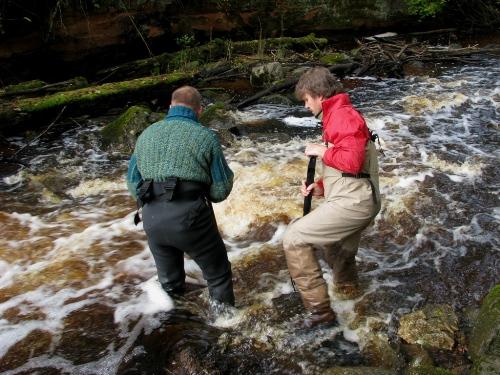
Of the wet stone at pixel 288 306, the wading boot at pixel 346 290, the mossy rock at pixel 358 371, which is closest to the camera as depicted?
the mossy rock at pixel 358 371

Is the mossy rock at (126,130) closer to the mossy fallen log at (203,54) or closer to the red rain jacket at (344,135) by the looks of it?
the mossy fallen log at (203,54)

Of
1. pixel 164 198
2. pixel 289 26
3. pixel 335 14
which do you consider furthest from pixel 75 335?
pixel 335 14

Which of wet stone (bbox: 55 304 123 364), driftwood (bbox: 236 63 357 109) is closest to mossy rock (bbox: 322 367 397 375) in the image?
wet stone (bbox: 55 304 123 364)

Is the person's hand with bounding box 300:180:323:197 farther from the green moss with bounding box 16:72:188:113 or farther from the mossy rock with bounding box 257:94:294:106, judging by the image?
the mossy rock with bounding box 257:94:294:106

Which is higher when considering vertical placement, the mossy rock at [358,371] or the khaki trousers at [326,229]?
the khaki trousers at [326,229]

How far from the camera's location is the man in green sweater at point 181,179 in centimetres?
373

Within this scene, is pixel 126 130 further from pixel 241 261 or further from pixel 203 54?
pixel 203 54

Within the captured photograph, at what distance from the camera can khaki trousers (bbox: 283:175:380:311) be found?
3.92 meters

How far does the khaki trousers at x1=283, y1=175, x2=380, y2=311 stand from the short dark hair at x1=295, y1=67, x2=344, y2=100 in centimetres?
69

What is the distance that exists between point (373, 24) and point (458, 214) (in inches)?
574

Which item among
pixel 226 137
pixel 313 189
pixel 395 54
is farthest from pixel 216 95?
pixel 313 189

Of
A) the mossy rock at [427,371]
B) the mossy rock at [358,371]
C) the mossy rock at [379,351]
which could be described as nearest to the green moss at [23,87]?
the mossy rock at [379,351]

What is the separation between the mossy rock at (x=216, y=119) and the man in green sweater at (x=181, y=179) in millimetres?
6246

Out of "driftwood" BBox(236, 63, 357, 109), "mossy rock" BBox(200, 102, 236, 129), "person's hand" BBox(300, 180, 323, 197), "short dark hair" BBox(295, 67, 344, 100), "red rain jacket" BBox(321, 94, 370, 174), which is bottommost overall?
"mossy rock" BBox(200, 102, 236, 129)
